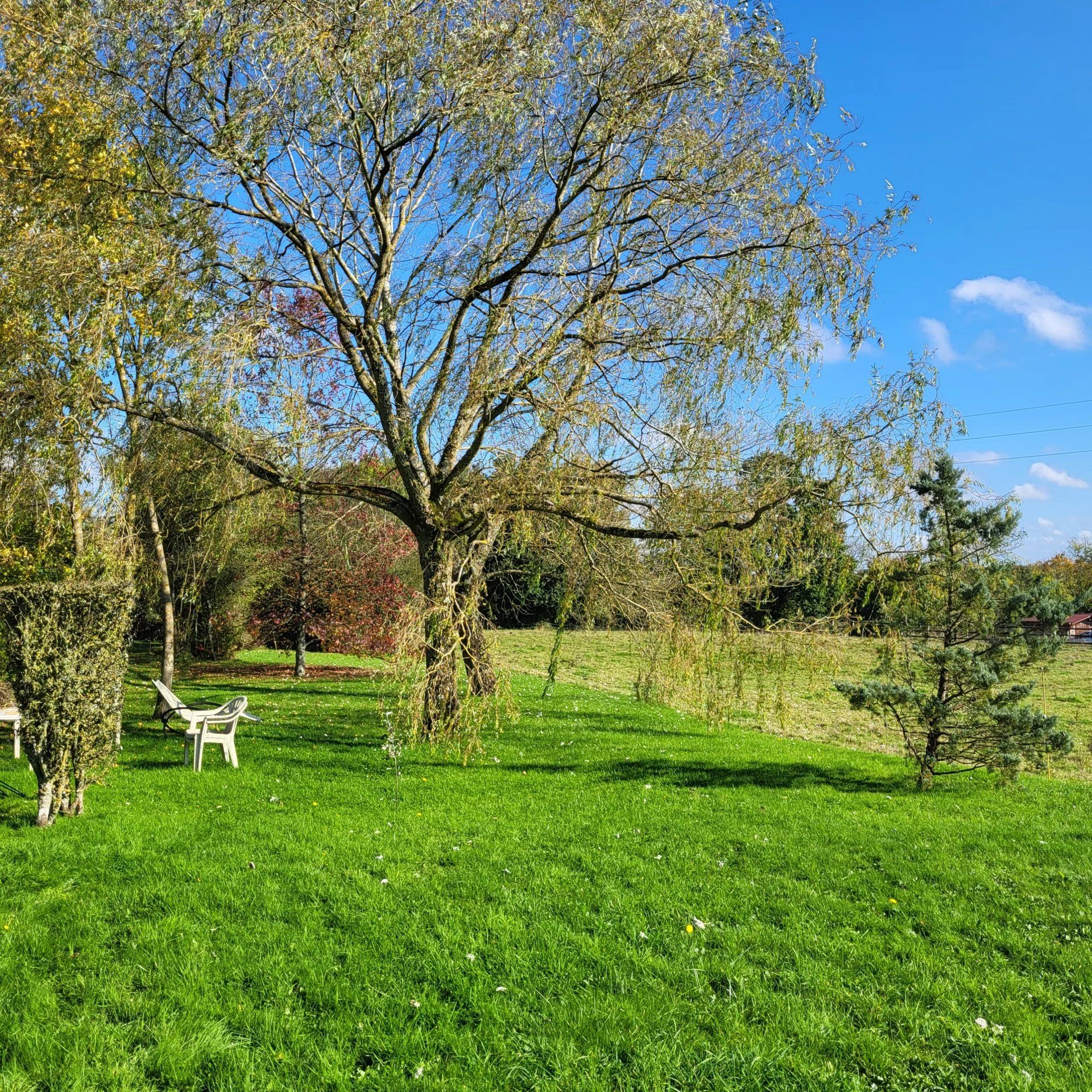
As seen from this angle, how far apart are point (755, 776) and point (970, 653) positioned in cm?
276

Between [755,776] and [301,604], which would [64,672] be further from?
[301,604]

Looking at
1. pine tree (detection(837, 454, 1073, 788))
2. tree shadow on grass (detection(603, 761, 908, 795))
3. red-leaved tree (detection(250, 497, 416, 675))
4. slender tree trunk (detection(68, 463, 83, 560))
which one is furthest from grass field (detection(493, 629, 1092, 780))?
slender tree trunk (detection(68, 463, 83, 560))

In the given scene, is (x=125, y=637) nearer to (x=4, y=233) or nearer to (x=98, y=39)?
(x=4, y=233)

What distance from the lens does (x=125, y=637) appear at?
22.4ft

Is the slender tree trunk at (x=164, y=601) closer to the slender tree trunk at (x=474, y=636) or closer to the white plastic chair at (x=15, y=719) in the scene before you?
the white plastic chair at (x=15, y=719)

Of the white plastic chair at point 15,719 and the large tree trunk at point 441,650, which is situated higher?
the large tree trunk at point 441,650

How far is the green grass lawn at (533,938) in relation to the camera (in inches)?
131

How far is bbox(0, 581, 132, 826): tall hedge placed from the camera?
593 centimetres

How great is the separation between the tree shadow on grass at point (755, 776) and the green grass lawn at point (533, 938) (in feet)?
1.93

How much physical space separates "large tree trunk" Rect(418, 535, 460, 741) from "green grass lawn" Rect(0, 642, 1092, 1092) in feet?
2.55

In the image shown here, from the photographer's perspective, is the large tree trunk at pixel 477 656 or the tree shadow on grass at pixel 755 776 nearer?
the large tree trunk at pixel 477 656

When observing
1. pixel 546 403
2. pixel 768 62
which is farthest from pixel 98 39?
pixel 768 62

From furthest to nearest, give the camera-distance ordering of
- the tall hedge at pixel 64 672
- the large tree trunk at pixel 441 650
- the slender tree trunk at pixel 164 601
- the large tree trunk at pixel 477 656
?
the slender tree trunk at pixel 164 601, the large tree trunk at pixel 441 650, the large tree trunk at pixel 477 656, the tall hedge at pixel 64 672

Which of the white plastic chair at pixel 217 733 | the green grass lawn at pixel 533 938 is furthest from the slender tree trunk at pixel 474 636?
the white plastic chair at pixel 217 733
